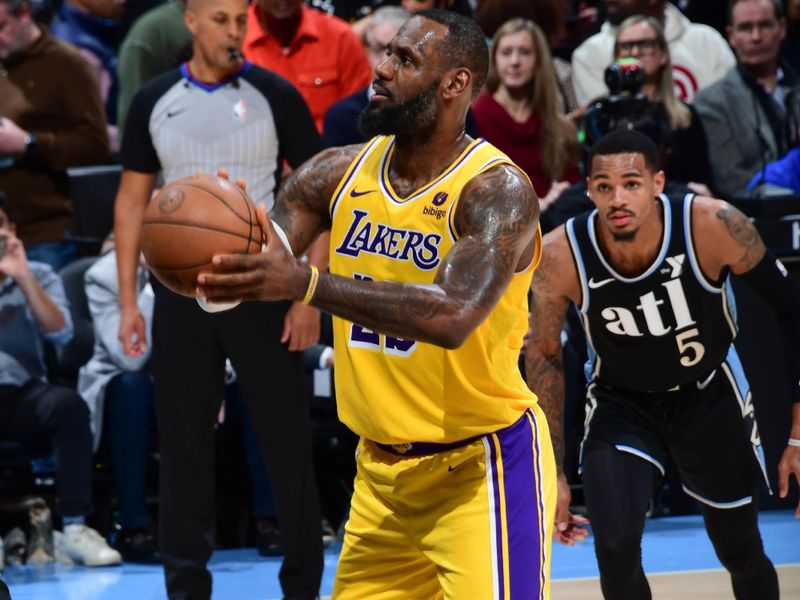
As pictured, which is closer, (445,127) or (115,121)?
(445,127)

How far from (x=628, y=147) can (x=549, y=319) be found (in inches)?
24.8

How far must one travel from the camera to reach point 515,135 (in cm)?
705

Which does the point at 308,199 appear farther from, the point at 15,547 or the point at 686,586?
the point at 15,547

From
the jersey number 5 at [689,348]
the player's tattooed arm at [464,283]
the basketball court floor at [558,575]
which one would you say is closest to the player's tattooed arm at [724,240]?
the jersey number 5 at [689,348]

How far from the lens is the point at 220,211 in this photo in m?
2.79

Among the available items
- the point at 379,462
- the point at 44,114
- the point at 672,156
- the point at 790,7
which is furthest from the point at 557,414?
the point at 790,7

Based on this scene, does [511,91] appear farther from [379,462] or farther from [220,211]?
[220,211]

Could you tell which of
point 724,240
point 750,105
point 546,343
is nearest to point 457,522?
point 546,343

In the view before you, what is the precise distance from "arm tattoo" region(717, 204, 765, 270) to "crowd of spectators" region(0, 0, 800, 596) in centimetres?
161

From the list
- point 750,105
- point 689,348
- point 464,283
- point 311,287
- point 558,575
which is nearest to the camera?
point 311,287

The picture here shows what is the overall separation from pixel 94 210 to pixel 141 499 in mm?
1543

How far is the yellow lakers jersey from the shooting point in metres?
3.24

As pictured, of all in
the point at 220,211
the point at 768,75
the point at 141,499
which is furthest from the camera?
the point at 768,75

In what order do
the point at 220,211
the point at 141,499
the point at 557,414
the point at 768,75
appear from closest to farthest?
1. the point at 220,211
2. the point at 557,414
3. the point at 141,499
4. the point at 768,75
